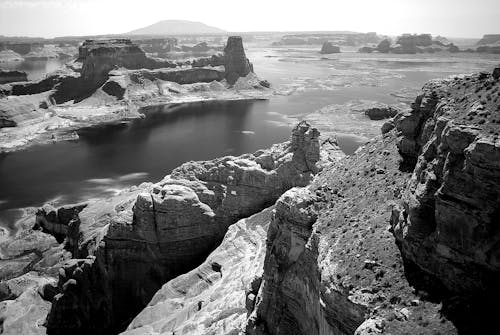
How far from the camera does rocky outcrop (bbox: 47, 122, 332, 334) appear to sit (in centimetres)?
5162

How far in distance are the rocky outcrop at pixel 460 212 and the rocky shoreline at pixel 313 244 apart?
0.06 metres

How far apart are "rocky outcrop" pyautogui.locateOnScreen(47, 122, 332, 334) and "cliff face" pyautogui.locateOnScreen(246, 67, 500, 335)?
979 inches

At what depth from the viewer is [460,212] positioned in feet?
61.9

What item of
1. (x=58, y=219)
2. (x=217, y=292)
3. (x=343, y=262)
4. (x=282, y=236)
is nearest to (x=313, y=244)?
(x=343, y=262)

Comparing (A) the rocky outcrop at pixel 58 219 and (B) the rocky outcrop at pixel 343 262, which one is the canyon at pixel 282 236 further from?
(A) the rocky outcrop at pixel 58 219

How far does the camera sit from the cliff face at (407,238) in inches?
727

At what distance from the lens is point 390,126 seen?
117 feet

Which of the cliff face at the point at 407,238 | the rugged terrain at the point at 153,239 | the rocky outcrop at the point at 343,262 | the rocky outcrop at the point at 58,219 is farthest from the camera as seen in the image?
the rocky outcrop at the point at 58,219

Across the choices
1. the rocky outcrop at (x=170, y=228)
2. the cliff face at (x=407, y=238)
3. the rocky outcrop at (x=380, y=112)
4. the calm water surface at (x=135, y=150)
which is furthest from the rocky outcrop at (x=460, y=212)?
the rocky outcrop at (x=380, y=112)

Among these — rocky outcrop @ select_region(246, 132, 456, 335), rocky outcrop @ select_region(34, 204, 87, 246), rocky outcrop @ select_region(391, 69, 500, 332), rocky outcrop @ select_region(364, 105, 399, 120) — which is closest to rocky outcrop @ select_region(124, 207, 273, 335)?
rocky outcrop @ select_region(246, 132, 456, 335)

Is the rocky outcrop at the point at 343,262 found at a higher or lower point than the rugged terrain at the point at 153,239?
higher

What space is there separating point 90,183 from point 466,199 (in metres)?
97.4

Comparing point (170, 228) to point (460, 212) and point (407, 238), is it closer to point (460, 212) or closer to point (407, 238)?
point (407, 238)

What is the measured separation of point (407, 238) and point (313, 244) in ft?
21.5
